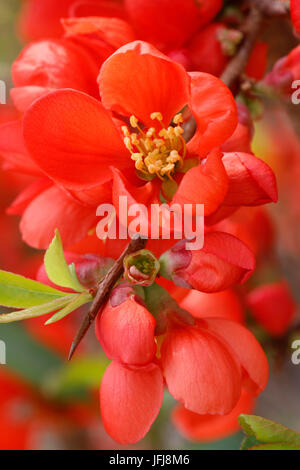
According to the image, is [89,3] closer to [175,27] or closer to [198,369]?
[175,27]

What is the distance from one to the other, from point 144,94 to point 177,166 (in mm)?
60

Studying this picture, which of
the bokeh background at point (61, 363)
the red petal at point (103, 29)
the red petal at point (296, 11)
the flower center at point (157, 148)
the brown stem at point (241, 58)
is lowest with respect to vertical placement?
the bokeh background at point (61, 363)

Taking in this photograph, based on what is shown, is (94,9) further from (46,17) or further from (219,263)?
(219,263)

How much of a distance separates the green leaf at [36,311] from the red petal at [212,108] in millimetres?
152

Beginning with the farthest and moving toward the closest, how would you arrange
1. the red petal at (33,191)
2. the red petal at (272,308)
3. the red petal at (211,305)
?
1. the red petal at (272,308)
2. the red petal at (211,305)
3. the red petal at (33,191)

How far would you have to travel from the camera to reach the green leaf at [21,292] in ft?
1.48

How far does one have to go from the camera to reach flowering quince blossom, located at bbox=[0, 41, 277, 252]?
44 cm

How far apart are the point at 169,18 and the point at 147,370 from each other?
315mm

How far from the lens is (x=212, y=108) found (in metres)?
0.44

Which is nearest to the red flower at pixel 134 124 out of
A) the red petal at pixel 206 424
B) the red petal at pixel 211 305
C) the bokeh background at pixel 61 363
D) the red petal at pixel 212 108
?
the red petal at pixel 212 108

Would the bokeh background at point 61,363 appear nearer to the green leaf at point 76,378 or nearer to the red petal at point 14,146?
the green leaf at point 76,378

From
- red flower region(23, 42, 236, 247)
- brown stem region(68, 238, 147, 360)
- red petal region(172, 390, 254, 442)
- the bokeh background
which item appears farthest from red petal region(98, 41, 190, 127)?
the bokeh background

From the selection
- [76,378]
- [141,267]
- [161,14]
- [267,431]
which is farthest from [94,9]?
[76,378]

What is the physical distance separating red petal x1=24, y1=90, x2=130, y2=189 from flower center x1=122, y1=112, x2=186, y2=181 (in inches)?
0.5
